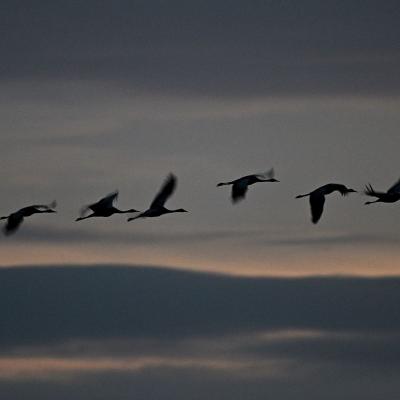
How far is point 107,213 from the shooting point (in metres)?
99.1

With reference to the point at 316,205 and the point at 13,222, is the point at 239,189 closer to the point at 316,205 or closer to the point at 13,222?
the point at 316,205

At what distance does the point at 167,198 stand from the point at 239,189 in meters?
5.22

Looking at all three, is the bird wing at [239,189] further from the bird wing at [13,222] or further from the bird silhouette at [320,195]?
the bird wing at [13,222]

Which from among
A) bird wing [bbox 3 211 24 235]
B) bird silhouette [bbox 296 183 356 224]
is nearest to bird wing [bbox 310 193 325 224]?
bird silhouette [bbox 296 183 356 224]

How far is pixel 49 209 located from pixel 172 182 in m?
6.48

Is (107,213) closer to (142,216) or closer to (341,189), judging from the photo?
(142,216)

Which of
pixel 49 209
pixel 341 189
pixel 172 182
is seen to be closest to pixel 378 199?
pixel 341 189

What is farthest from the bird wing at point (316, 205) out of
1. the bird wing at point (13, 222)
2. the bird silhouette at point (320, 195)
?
the bird wing at point (13, 222)

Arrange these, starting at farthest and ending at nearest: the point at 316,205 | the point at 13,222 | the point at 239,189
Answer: the point at 13,222 → the point at 239,189 → the point at 316,205

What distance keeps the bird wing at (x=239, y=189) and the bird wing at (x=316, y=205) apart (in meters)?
3.02

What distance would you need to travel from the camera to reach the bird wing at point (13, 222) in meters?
97.7

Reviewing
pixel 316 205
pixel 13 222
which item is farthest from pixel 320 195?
pixel 13 222

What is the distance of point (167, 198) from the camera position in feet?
318

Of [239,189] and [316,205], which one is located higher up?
[239,189]
